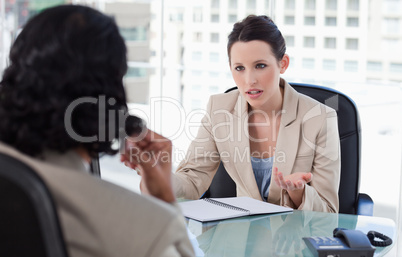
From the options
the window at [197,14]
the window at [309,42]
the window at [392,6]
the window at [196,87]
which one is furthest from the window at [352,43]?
the window at [196,87]

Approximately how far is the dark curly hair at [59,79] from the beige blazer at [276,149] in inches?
43.3

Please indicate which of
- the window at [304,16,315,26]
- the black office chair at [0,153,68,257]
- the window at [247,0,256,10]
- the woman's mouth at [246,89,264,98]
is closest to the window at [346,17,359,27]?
the window at [304,16,315,26]

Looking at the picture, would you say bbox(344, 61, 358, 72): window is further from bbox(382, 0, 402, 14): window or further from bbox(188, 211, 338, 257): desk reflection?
bbox(188, 211, 338, 257): desk reflection

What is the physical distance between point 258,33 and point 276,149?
462 millimetres

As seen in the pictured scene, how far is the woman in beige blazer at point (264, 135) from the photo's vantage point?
188 centimetres

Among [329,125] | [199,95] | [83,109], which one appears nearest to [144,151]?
[83,109]

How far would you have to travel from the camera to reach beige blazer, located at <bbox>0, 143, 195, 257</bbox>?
0.68 m

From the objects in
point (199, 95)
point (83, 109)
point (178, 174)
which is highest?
point (83, 109)

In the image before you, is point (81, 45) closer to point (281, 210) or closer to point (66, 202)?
point (66, 202)

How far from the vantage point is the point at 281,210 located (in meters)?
1.58

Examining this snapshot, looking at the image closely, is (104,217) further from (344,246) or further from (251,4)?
(251,4)

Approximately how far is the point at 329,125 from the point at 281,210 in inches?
19.7

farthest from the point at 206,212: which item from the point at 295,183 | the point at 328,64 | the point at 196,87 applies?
the point at 328,64

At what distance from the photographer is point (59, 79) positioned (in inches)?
27.7
